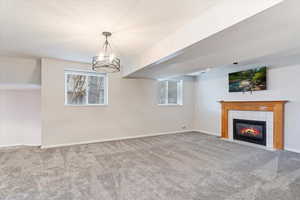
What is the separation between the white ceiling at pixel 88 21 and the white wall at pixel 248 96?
366cm

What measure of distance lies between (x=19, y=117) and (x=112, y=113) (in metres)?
3.96

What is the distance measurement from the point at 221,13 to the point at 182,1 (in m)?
0.52

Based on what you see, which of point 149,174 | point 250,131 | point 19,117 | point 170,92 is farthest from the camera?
point 170,92

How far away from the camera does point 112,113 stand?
5.56 metres

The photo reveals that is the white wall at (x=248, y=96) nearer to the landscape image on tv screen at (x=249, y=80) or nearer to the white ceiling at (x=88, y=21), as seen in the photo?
the landscape image on tv screen at (x=249, y=80)

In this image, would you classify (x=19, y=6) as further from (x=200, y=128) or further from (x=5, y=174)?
(x=200, y=128)

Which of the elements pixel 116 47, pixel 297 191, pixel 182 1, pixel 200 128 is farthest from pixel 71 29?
pixel 200 128

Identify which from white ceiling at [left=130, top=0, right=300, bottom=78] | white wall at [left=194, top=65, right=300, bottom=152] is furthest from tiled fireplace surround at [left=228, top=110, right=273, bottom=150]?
white ceiling at [left=130, top=0, right=300, bottom=78]

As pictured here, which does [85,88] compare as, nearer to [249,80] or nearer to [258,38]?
[258,38]

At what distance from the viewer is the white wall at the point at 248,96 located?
424cm

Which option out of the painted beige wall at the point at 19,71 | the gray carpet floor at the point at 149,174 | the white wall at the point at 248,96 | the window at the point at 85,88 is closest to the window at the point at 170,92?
the white wall at the point at 248,96

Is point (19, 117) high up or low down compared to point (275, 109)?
down

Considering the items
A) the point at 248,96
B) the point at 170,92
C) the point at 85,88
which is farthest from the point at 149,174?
the point at 170,92

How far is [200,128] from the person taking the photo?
276 inches
